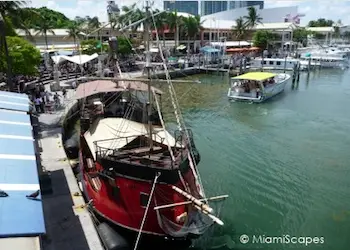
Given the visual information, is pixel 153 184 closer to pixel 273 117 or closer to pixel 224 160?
pixel 224 160

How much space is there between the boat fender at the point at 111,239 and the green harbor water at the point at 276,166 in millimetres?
3163

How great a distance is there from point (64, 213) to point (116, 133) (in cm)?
398

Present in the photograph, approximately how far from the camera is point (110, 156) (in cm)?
1269

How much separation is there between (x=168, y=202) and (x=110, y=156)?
8.82 ft

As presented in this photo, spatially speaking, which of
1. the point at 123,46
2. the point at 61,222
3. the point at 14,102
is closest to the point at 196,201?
the point at 61,222

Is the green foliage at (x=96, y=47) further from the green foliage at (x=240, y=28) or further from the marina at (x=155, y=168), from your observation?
the green foliage at (x=240, y=28)

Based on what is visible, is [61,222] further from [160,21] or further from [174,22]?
[174,22]

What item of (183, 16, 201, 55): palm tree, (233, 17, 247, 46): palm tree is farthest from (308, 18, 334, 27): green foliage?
(183, 16, 201, 55): palm tree

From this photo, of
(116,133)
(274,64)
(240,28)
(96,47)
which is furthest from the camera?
(240,28)

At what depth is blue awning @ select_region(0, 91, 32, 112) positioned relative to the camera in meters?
17.6

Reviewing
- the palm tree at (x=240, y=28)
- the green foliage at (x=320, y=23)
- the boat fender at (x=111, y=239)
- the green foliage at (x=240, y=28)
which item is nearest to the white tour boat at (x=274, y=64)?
the palm tree at (x=240, y=28)

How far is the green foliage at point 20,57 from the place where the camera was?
1122 inches

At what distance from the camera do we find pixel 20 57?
28719 mm

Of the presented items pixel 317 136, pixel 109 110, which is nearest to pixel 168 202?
pixel 109 110
